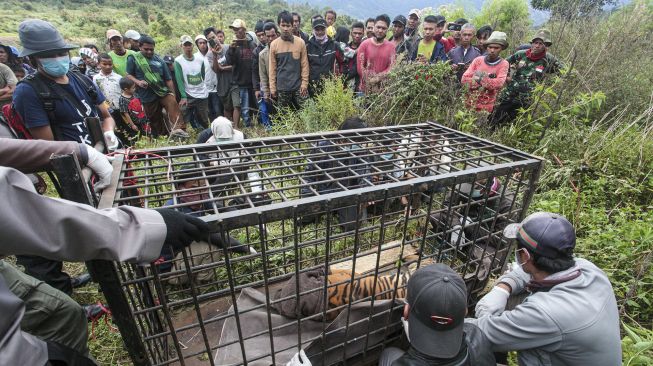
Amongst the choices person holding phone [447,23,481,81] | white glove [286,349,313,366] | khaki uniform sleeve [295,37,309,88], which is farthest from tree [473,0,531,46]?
white glove [286,349,313,366]

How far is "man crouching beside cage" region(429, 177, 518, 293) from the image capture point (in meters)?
1.89

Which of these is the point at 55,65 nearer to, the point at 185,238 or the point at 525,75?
the point at 185,238

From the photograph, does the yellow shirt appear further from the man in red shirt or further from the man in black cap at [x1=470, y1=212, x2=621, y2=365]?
the man in black cap at [x1=470, y1=212, x2=621, y2=365]

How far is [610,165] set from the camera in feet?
11.8

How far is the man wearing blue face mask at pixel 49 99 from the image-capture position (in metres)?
2.31

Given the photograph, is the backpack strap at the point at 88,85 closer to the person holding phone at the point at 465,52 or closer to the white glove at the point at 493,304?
the white glove at the point at 493,304

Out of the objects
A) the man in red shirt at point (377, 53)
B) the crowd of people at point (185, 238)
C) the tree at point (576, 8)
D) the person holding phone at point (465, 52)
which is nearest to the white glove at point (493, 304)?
the crowd of people at point (185, 238)

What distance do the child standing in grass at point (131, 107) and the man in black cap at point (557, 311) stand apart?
568 centimetres

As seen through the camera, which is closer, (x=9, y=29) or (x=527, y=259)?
(x=527, y=259)

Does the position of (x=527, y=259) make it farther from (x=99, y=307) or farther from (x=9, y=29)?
(x=9, y=29)

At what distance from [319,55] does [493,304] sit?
208 inches

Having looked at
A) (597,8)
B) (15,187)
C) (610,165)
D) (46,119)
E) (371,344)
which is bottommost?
(371,344)

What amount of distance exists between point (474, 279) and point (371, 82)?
3.51 meters

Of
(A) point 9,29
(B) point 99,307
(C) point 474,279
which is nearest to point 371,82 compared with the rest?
(C) point 474,279
